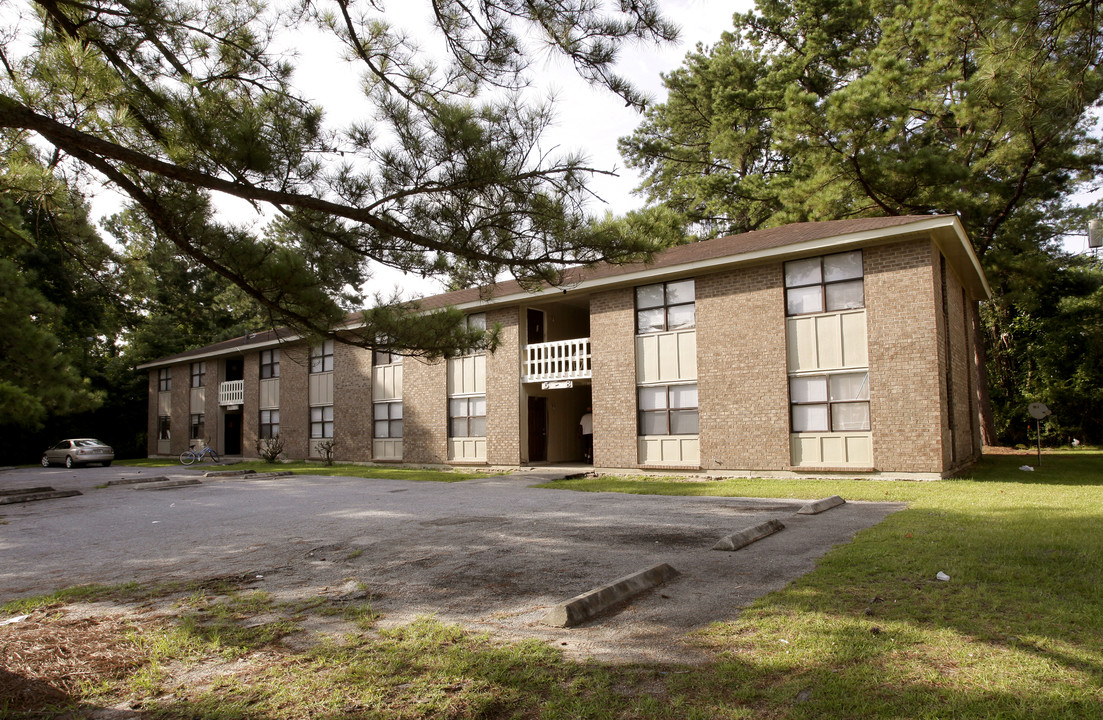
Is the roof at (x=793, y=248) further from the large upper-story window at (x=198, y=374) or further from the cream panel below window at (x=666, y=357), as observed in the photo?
the large upper-story window at (x=198, y=374)

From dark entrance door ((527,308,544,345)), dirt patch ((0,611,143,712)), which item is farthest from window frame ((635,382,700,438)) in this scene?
dirt patch ((0,611,143,712))

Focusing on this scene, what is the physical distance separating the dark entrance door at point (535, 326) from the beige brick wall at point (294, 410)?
10.4 m

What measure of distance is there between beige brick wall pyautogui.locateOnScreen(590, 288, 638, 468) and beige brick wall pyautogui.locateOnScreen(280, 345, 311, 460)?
45.6 feet

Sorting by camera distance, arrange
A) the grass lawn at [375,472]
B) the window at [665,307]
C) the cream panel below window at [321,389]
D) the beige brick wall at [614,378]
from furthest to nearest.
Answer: the cream panel below window at [321,389], the grass lawn at [375,472], the beige brick wall at [614,378], the window at [665,307]

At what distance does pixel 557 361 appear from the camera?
20969mm

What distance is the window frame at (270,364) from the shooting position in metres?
30.1

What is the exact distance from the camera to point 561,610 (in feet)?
15.0

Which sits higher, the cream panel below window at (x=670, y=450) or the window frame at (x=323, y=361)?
the window frame at (x=323, y=361)

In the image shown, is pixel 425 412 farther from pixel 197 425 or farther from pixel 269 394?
pixel 197 425

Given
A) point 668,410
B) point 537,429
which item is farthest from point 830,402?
point 537,429

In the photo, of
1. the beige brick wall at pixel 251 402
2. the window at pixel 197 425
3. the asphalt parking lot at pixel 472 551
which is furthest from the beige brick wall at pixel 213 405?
the asphalt parking lot at pixel 472 551

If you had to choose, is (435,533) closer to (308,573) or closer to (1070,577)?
(308,573)

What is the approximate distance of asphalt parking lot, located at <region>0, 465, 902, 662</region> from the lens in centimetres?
492

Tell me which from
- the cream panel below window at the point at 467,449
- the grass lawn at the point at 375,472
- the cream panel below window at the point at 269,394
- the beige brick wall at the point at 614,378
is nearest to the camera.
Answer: the beige brick wall at the point at 614,378
